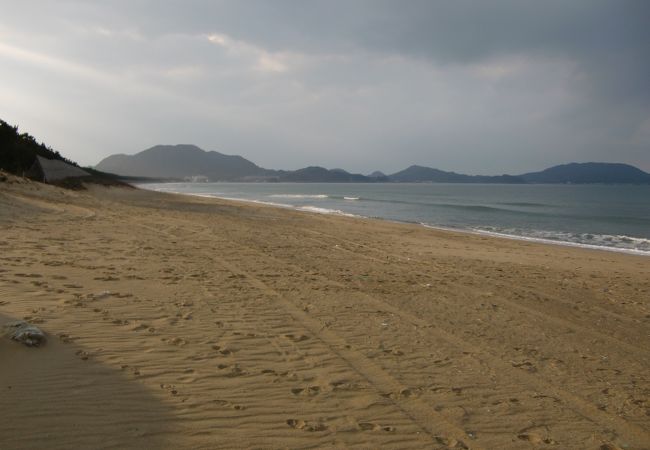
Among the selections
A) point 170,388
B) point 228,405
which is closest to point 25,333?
point 170,388

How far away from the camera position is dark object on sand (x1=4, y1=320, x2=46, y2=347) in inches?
165

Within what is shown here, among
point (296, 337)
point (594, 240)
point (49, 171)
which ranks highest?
point (49, 171)

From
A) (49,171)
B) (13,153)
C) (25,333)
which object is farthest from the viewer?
(49,171)

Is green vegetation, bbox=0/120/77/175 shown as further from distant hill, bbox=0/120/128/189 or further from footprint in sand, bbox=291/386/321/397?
footprint in sand, bbox=291/386/321/397

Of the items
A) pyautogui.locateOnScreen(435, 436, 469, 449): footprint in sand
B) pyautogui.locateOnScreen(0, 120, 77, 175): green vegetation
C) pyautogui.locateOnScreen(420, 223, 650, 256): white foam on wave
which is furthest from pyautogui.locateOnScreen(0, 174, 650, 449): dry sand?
pyautogui.locateOnScreen(0, 120, 77, 175): green vegetation

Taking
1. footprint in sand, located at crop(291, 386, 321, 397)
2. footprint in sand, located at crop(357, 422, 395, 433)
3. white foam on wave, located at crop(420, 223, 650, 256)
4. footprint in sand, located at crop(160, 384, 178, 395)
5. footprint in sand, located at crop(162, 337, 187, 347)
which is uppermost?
footprint in sand, located at crop(162, 337, 187, 347)

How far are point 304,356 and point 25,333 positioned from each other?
2.82 m

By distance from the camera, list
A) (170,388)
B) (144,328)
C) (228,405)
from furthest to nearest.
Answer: (144,328), (170,388), (228,405)

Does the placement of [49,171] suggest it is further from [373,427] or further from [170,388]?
[373,427]

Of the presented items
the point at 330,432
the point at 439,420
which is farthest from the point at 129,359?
the point at 439,420

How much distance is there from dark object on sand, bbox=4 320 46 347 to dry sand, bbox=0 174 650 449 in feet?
0.29

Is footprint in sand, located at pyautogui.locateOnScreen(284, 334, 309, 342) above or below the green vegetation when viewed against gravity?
below

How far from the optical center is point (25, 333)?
4254mm

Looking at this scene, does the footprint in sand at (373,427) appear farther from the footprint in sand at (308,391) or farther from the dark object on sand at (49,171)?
the dark object on sand at (49,171)
